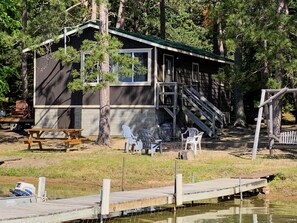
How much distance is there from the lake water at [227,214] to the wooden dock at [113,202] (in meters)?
0.34

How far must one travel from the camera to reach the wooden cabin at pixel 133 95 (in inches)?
1003

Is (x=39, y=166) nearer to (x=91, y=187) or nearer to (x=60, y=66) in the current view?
(x=91, y=187)

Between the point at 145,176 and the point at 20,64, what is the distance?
1858cm

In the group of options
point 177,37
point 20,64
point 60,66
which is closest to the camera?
point 60,66

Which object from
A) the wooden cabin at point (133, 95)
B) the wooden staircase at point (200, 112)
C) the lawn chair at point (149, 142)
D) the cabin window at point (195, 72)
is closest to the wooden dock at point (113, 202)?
the lawn chair at point (149, 142)

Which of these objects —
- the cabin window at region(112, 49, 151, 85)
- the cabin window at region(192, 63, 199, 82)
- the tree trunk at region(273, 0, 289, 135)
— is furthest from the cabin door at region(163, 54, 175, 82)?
the tree trunk at region(273, 0, 289, 135)

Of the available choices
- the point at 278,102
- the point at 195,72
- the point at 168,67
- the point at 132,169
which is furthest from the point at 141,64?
the point at 132,169

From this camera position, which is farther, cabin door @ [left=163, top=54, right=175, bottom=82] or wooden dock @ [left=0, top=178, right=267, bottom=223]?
cabin door @ [left=163, top=54, right=175, bottom=82]

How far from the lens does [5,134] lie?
28.3 meters

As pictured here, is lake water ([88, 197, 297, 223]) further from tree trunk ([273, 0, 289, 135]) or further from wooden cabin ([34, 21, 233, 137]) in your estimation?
wooden cabin ([34, 21, 233, 137])

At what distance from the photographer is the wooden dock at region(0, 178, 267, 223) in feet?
30.3

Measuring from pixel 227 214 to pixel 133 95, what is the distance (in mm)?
13780

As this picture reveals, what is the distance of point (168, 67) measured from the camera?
2712 cm

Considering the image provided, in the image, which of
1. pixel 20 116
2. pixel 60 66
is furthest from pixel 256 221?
pixel 20 116
